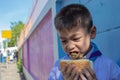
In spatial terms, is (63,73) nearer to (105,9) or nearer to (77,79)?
(77,79)

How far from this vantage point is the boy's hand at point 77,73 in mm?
1807

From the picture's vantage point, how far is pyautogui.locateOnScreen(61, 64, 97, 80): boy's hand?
1.81 metres

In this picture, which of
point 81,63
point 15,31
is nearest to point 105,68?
point 81,63

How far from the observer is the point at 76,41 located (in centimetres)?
199

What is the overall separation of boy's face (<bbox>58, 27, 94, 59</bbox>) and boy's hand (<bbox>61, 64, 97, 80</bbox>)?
0.34 feet

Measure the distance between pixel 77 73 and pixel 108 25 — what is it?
2.68 feet

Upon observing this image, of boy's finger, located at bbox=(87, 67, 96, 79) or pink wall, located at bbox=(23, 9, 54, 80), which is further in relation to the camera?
pink wall, located at bbox=(23, 9, 54, 80)

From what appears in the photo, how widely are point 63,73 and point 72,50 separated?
0.46 feet

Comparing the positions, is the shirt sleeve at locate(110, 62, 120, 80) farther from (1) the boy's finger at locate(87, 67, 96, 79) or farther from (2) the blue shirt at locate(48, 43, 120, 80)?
(1) the boy's finger at locate(87, 67, 96, 79)

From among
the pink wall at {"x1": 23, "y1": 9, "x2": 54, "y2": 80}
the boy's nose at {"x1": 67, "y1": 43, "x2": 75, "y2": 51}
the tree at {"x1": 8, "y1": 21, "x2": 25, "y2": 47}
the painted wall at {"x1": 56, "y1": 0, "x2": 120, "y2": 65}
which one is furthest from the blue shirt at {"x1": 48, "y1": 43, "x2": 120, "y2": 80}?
the tree at {"x1": 8, "y1": 21, "x2": 25, "y2": 47}

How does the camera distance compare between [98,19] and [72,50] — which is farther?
[98,19]

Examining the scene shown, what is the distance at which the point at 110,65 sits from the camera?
1.96 meters

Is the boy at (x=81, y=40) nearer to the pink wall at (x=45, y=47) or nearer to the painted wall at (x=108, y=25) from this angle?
the painted wall at (x=108, y=25)

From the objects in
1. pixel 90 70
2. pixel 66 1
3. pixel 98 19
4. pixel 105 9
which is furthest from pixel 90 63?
pixel 66 1
